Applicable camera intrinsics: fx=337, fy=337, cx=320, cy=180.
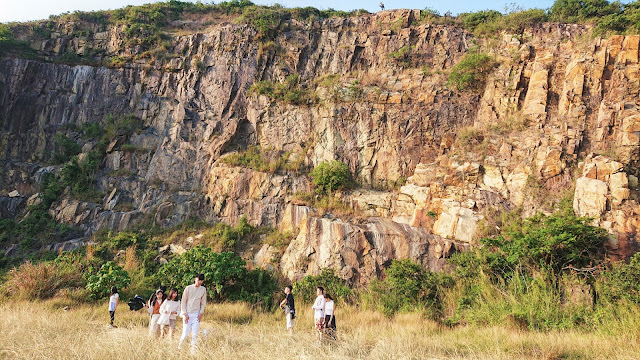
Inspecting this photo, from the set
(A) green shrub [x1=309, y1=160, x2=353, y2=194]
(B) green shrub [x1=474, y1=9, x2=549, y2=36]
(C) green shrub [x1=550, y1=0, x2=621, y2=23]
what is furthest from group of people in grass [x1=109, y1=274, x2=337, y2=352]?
(C) green shrub [x1=550, y1=0, x2=621, y2=23]

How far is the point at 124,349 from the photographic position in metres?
5.80

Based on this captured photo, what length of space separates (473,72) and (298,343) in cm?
1886

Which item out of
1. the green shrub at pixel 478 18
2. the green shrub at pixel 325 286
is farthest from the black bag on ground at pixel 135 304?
the green shrub at pixel 478 18

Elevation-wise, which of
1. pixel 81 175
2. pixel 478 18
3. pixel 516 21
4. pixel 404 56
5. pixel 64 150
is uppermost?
pixel 478 18

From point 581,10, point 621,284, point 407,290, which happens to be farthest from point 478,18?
point 407,290

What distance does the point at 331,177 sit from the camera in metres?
17.9

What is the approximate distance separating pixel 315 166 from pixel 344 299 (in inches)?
349

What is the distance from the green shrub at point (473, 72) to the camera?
775 inches

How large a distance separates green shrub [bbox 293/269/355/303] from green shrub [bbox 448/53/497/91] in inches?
545

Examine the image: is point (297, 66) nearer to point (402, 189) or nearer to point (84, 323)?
point (402, 189)

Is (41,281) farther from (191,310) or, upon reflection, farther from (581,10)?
(581,10)

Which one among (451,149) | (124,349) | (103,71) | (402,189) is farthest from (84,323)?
(103,71)

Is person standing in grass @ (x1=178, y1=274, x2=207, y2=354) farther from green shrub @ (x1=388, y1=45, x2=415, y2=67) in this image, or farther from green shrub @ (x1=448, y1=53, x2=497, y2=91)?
green shrub @ (x1=388, y1=45, x2=415, y2=67)

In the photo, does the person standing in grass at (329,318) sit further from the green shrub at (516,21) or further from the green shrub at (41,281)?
the green shrub at (516,21)
